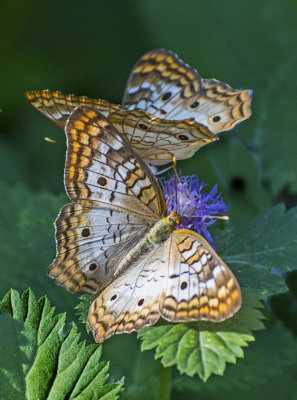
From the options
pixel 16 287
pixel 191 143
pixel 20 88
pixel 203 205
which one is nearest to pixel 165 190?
pixel 203 205

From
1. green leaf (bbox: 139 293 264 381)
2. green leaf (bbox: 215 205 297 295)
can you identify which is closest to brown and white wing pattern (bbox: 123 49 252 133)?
green leaf (bbox: 215 205 297 295)

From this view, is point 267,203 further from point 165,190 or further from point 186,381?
point 186,381

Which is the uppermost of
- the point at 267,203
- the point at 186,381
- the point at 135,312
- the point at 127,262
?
the point at 127,262

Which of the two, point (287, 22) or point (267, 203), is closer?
point (267, 203)

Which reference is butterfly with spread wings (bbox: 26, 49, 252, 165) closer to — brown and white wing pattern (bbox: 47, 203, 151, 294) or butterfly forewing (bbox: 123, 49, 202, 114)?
butterfly forewing (bbox: 123, 49, 202, 114)

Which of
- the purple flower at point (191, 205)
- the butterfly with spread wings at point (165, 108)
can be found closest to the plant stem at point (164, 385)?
the purple flower at point (191, 205)

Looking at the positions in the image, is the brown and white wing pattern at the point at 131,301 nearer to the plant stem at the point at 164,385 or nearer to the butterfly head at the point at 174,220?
the butterfly head at the point at 174,220
